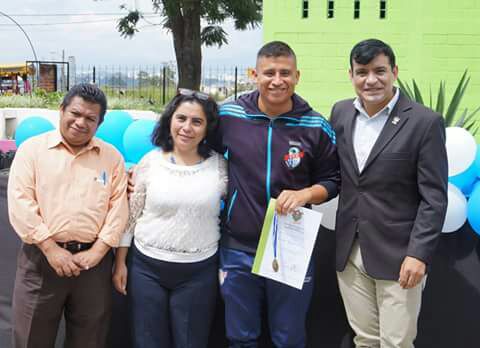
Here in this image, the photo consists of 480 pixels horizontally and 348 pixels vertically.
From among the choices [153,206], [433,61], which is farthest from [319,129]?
[433,61]

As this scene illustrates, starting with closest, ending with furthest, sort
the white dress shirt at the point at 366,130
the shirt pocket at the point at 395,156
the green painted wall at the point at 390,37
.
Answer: the shirt pocket at the point at 395,156 < the white dress shirt at the point at 366,130 < the green painted wall at the point at 390,37

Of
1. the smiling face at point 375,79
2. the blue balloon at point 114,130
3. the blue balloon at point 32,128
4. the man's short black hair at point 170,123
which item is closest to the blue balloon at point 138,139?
the blue balloon at point 114,130

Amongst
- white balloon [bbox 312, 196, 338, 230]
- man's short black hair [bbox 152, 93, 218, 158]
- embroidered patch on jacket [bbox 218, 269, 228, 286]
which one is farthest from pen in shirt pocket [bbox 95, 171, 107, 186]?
white balloon [bbox 312, 196, 338, 230]

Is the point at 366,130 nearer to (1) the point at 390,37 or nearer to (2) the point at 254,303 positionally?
(2) the point at 254,303

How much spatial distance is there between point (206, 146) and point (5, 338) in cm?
172

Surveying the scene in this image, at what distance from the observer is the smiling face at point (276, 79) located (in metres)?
2.30

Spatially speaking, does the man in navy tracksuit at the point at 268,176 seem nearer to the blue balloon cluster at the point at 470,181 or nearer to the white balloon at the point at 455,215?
the white balloon at the point at 455,215

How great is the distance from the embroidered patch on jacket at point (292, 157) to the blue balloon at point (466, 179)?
117cm

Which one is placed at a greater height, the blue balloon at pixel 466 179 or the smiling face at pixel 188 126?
the smiling face at pixel 188 126

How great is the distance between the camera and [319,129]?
2361mm

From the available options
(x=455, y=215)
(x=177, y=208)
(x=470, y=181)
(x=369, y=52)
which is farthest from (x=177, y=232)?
(x=470, y=181)

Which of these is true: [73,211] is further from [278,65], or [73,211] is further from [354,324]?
[354,324]

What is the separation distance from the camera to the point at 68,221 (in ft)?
7.45

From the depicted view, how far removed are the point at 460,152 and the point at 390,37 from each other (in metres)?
6.99
